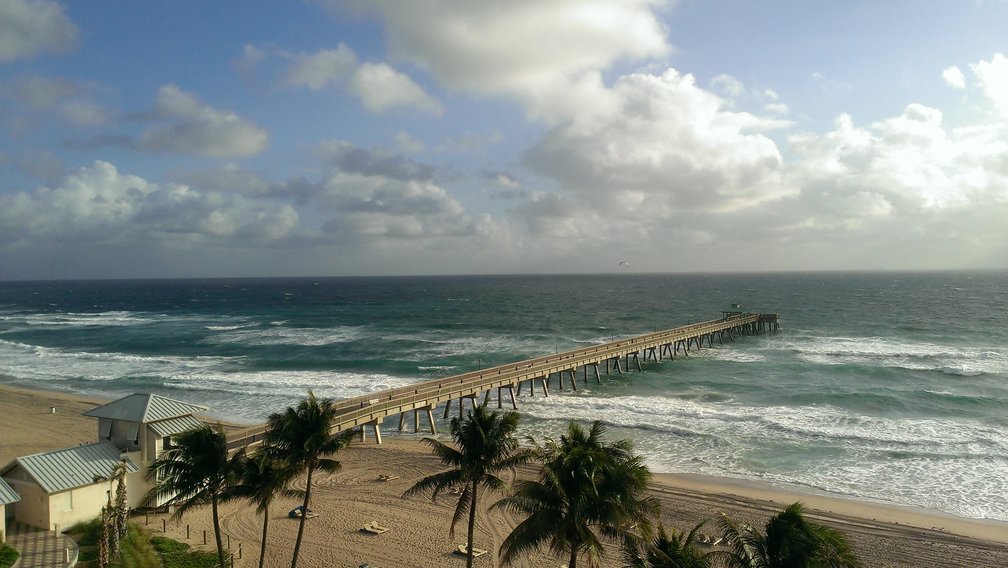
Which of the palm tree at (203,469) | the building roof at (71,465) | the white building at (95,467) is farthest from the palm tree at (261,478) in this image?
the building roof at (71,465)

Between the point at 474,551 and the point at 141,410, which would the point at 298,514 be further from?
the point at 474,551

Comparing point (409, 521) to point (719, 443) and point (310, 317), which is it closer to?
point (719, 443)

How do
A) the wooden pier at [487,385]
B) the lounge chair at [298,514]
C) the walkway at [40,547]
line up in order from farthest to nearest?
1. the wooden pier at [487,385]
2. the lounge chair at [298,514]
3. the walkway at [40,547]

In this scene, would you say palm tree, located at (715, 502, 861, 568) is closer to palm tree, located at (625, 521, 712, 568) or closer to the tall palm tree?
palm tree, located at (625, 521, 712, 568)

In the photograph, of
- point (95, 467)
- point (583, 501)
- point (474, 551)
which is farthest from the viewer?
point (474, 551)

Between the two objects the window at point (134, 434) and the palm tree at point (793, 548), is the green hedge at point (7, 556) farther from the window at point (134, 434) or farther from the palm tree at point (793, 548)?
the palm tree at point (793, 548)

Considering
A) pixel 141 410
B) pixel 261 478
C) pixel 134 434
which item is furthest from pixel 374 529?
pixel 141 410
